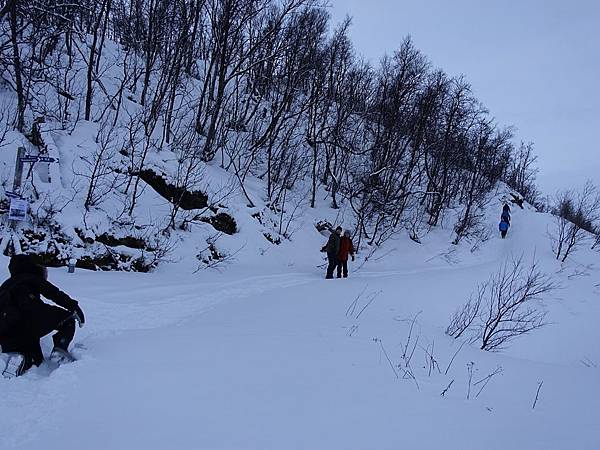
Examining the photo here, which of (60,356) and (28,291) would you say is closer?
(28,291)

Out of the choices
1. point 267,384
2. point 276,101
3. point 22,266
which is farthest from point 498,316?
point 276,101

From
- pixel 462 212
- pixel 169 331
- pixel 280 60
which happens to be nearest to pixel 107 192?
pixel 169 331

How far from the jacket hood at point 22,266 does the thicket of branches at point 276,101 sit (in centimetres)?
1011

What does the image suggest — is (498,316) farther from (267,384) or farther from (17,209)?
(17,209)

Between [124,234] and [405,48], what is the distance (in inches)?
832

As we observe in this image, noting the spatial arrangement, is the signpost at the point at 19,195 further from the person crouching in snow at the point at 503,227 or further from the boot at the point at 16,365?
the person crouching in snow at the point at 503,227

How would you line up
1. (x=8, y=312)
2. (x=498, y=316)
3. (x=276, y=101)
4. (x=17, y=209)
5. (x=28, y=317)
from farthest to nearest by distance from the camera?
1. (x=276, y=101)
2. (x=498, y=316)
3. (x=17, y=209)
4. (x=28, y=317)
5. (x=8, y=312)

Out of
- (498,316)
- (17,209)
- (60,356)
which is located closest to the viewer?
(60,356)

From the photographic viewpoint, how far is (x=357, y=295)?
10586 millimetres

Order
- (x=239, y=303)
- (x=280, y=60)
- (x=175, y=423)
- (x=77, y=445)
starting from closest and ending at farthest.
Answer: (x=77, y=445) < (x=175, y=423) < (x=239, y=303) < (x=280, y=60)

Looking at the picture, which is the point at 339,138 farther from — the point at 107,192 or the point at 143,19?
the point at 107,192

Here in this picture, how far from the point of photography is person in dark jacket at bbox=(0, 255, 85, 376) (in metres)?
4.15

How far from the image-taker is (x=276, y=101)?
22.9 meters

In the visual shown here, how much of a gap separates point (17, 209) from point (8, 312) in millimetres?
4919
